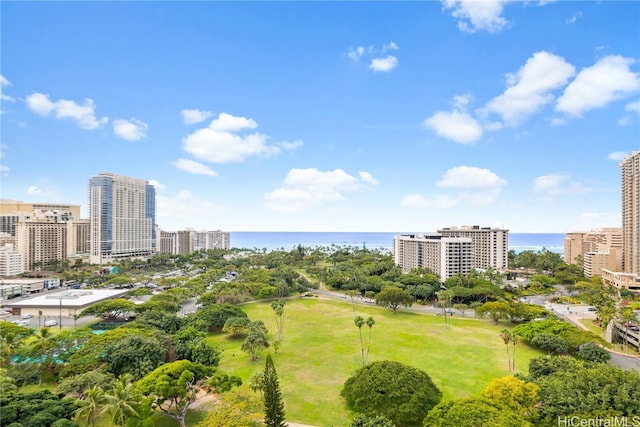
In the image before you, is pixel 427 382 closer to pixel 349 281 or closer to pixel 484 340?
pixel 484 340

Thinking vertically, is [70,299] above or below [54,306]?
above

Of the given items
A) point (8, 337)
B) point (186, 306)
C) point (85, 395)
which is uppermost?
point (8, 337)

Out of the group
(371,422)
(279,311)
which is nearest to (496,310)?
(279,311)

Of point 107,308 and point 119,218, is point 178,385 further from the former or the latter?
point 119,218

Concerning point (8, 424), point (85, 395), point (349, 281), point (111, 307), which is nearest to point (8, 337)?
point (85, 395)

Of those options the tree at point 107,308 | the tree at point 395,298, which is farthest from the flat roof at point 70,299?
the tree at point 395,298
